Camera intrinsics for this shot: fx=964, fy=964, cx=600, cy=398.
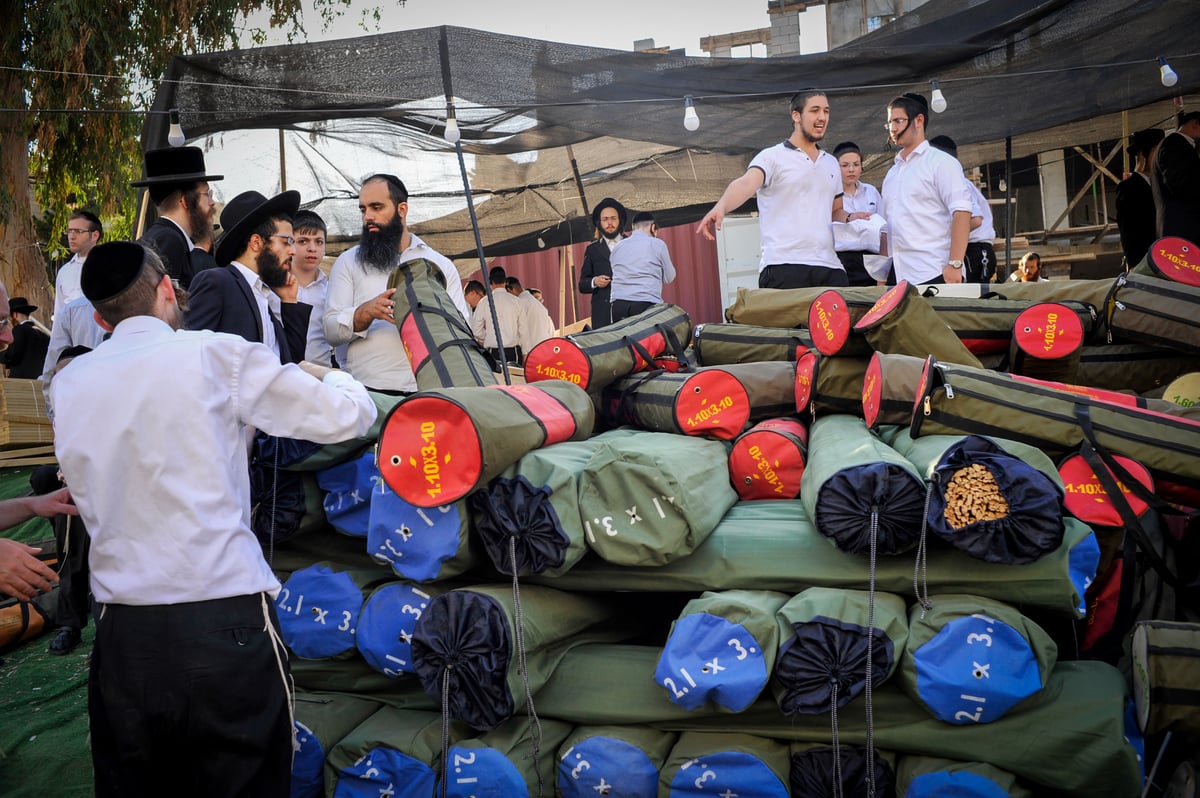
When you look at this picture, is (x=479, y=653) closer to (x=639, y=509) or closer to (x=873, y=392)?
(x=639, y=509)

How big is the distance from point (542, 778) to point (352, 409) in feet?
3.89

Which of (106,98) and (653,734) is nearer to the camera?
(653,734)

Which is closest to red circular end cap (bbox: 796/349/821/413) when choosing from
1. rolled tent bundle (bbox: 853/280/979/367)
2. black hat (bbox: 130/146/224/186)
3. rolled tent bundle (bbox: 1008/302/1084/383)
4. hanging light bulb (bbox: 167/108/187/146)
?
rolled tent bundle (bbox: 853/280/979/367)

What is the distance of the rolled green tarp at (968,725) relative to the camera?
8.25ft

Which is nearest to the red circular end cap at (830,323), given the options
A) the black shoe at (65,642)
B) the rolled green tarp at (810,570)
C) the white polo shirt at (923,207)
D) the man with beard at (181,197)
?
the rolled green tarp at (810,570)

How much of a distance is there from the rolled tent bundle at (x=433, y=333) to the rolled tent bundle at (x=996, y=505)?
5.89 ft

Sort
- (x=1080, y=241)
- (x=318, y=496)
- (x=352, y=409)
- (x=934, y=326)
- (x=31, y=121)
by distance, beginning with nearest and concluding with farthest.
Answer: (x=352, y=409) < (x=318, y=496) < (x=934, y=326) < (x=31, y=121) < (x=1080, y=241)

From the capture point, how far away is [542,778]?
2770 mm

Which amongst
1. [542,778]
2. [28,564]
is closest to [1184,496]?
[542,778]

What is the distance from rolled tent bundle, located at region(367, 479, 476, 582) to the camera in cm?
279

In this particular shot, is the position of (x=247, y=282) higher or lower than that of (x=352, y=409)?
higher

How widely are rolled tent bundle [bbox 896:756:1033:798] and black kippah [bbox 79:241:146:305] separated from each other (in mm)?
2452

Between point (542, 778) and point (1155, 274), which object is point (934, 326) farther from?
point (542, 778)

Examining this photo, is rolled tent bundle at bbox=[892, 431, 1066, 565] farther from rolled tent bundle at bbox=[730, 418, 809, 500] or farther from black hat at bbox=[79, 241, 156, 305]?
black hat at bbox=[79, 241, 156, 305]
